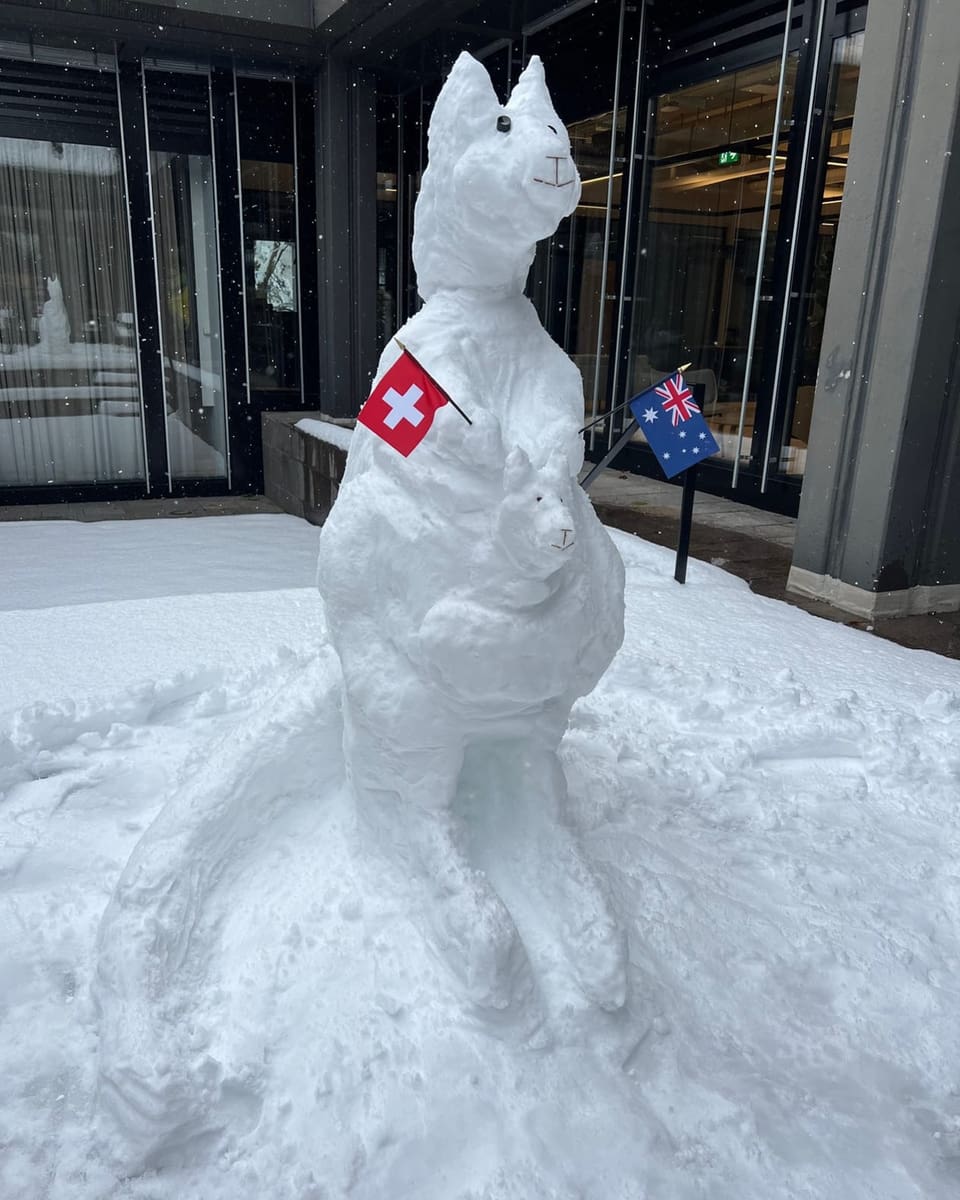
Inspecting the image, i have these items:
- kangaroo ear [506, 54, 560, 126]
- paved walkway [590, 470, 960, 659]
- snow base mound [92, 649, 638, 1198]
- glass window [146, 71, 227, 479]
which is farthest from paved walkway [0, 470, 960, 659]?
kangaroo ear [506, 54, 560, 126]

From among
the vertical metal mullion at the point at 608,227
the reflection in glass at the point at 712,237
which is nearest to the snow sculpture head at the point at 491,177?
the reflection in glass at the point at 712,237

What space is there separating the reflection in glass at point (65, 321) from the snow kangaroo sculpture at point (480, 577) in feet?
29.0

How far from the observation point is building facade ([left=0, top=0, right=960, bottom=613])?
8.09m

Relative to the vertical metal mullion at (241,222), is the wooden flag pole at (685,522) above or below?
below

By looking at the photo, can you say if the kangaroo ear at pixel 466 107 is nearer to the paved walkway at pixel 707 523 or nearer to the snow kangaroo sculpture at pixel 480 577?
the snow kangaroo sculpture at pixel 480 577

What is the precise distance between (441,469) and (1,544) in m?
7.19

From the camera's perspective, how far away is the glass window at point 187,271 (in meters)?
9.70

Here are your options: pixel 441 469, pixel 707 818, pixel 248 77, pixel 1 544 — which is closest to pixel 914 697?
pixel 707 818

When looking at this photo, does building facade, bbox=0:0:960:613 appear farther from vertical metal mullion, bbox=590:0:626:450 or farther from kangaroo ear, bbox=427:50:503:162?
kangaroo ear, bbox=427:50:503:162

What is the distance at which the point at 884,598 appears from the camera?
536cm

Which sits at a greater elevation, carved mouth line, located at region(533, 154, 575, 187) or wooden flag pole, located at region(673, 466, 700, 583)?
carved mouth line, located at region(533, 154, 575, 187)

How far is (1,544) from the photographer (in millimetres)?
8086

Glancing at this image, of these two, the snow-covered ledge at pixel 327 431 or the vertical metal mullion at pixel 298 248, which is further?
the vertical metal mullion at pixel 298 248

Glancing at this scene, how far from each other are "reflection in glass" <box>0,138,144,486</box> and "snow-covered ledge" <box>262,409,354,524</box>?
1542mm
